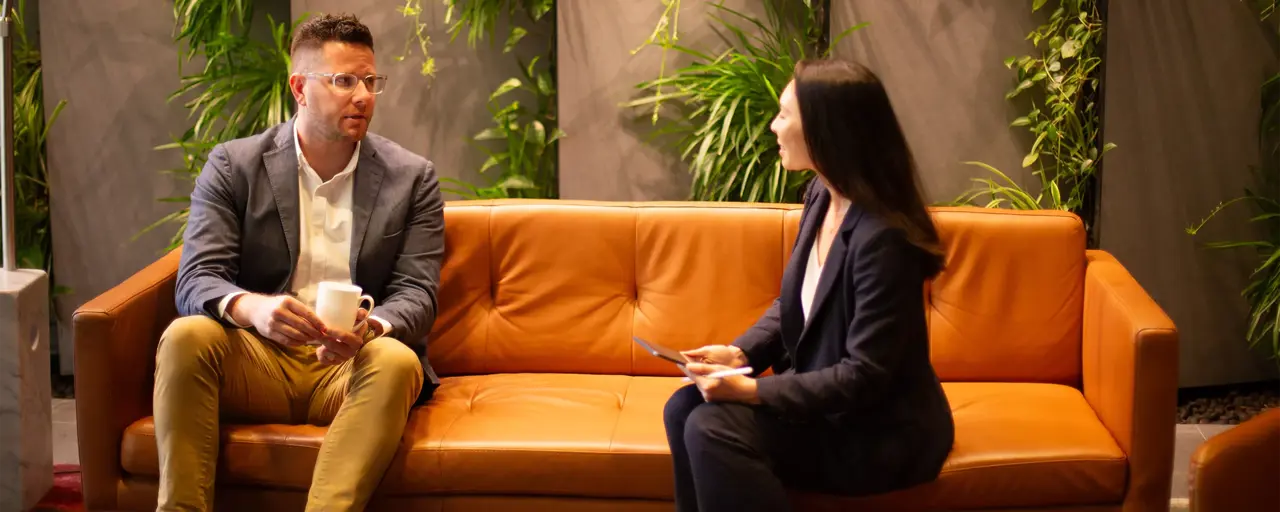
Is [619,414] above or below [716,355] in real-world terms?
below

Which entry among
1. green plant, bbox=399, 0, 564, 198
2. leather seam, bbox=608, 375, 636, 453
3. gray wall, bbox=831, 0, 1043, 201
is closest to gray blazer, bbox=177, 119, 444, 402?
leather seam, bbox=608, 375, 636, 453

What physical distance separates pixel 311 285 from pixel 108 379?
50cm

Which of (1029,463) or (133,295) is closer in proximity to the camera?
(1029,463)

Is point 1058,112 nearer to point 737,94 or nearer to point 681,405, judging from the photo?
point 737,94

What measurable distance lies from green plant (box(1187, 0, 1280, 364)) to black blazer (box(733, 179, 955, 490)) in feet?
6.29

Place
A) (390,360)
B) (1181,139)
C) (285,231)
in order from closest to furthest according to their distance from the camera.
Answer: (390,360) → (285,231) → (1181,139)

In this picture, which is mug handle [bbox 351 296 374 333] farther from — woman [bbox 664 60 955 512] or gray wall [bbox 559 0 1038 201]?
gray wall [bbox 559 0 1038 201]

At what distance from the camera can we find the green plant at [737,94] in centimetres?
383

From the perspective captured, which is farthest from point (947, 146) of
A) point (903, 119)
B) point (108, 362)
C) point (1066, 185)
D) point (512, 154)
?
point (108, 362)

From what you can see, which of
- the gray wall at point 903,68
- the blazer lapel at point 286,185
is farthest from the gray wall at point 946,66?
the blazer lapel at point 286,185

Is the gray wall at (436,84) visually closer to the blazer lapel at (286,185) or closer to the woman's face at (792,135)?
the blazer lapel at (286,185)

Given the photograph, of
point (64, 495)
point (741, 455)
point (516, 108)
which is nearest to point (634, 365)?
point (741, 455)

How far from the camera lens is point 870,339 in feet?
8.09

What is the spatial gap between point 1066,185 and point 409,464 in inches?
90.7
